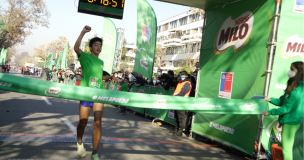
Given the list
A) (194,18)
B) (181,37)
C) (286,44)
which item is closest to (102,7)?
(286,44)

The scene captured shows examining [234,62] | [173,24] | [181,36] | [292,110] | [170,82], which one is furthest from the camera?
[173,24]

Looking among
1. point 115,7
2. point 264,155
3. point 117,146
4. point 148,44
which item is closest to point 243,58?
point 264,155

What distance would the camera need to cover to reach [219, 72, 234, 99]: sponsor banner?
680 centimetres

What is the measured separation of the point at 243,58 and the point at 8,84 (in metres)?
4.90

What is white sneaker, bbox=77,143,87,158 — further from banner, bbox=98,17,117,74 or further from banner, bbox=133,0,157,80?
banner, bbox=98,17,117,74

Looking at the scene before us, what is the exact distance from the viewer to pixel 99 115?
441 centimetres

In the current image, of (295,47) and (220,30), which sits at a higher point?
(220,30)

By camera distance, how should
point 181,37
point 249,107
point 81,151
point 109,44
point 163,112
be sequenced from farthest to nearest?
1. point 181,37
2. point 109,44
3. point 163,112
4. point 249,107
5. point 81,151

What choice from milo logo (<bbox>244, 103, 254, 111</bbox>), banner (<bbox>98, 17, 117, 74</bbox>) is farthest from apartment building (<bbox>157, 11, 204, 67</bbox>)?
milo logo (<bbox>244, 103, 254, 111</bbox>)

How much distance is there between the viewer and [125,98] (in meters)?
4.16

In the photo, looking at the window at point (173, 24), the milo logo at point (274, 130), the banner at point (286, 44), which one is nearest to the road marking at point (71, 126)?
the milo logo at point (274, 130)

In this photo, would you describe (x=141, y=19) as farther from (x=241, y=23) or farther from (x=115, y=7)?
(x=241, y=23)

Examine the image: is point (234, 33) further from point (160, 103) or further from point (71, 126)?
point (71, 126)

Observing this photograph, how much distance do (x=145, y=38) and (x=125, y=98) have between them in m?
7.70
